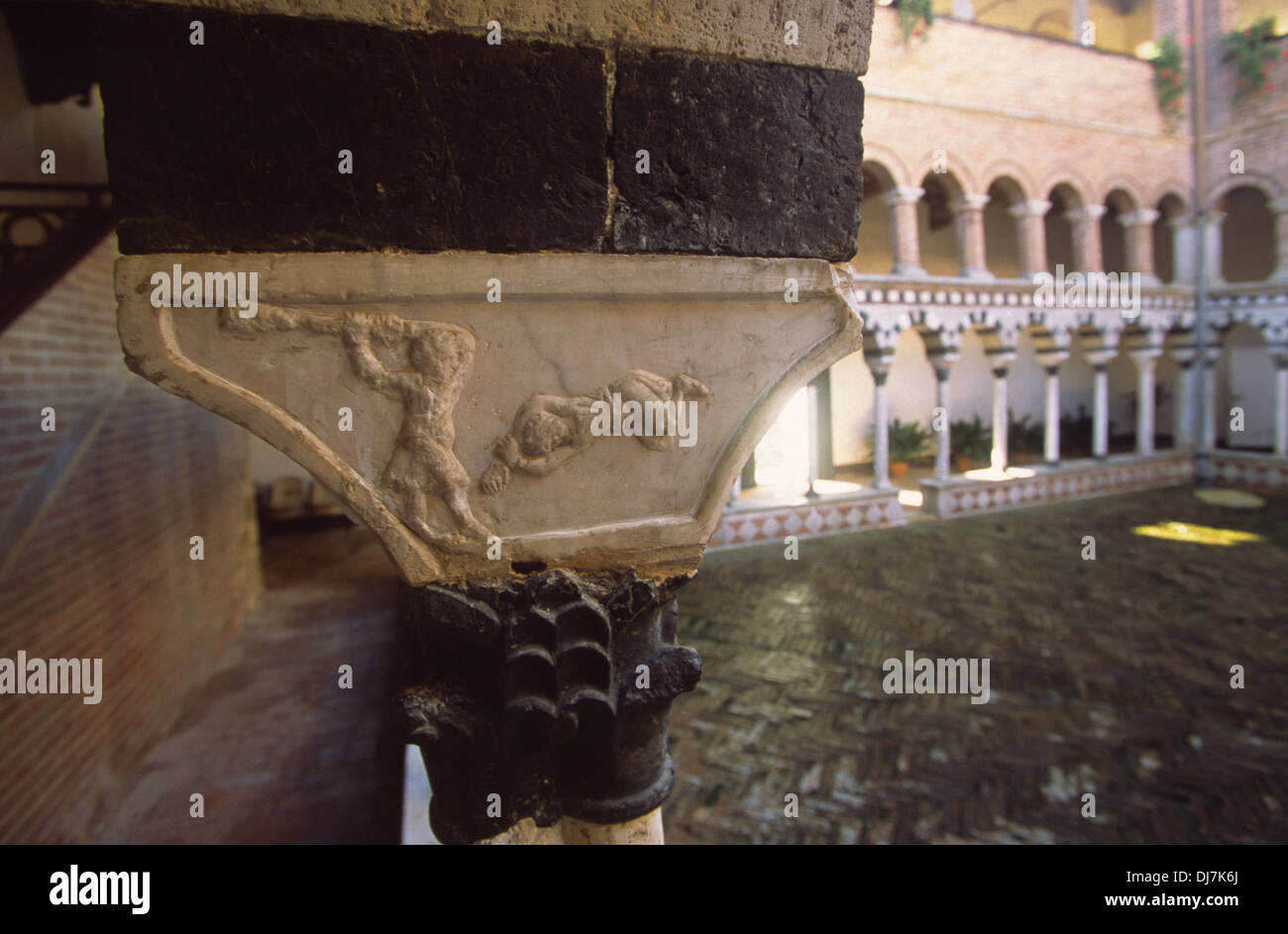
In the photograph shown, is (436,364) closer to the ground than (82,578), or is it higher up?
higher up

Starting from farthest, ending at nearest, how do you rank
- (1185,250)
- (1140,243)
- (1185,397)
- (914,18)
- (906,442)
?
1. (906,442)
2. (1185,397)
3. (1185,250)
4. (1140,243)
5. (914,18)

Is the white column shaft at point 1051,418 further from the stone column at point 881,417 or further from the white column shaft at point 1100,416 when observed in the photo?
the stone column at point 881,417

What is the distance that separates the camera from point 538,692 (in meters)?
1.34

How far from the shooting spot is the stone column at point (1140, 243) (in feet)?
36.6

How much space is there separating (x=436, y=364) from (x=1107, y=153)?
1277 centimetres

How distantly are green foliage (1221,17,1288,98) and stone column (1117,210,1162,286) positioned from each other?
201 centimetres

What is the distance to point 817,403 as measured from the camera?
10789 millimetres

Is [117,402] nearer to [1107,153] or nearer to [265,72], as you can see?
[265,72]

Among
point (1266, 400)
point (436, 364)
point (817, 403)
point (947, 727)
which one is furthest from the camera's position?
point (1266, 400)

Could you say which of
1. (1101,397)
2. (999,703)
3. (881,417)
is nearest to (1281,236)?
(1101,397)

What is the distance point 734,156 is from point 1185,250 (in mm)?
13636

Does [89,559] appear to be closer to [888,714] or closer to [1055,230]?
[888,714]
